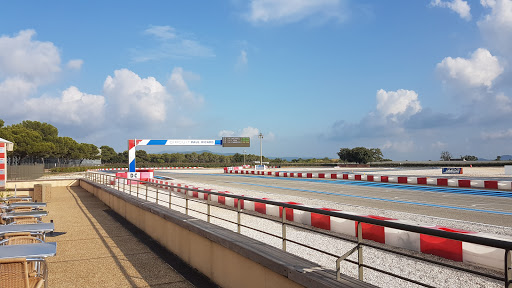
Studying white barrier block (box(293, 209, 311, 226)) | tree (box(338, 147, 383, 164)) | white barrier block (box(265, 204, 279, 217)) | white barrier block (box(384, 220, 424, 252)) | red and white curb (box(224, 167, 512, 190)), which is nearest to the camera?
white barrier block (box(384, 220, 424, 252))

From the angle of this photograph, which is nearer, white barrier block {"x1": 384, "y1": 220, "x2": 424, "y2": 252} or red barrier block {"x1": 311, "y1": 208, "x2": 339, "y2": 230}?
white barrier block {"x1": 384, "y1": 220, "x2": 424, "y2": 252}

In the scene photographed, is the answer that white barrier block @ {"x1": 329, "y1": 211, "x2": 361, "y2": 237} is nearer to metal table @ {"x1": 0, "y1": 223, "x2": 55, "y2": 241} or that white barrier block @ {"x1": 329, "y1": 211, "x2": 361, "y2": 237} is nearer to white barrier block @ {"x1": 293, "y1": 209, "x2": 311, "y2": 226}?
white barrier block @ {"x1": 293, "y1": 209, "x2": 311, "y2": 226}

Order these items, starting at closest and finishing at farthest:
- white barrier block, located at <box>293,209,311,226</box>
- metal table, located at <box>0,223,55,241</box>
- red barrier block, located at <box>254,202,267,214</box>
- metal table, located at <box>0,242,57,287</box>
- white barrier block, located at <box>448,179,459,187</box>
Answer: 1. metal table, located at <box>0,242,57,287</box>
2. metal table, located at <box>0,223,55,241</box>
3. white barrier block, located at <box>293,209,311,226</box>
4. red barrier block, located at <box>254,202,267,214</box>
5. white barrier block, located at <box>448,179,459,187</box>

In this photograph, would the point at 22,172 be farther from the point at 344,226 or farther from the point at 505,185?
the point at 505,185

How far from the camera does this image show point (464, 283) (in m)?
6.45

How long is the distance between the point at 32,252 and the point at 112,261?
105 inches

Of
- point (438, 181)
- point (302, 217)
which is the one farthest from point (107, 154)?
point (302, 217)

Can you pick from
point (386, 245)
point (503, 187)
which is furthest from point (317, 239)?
point (503, 187)

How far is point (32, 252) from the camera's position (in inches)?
209

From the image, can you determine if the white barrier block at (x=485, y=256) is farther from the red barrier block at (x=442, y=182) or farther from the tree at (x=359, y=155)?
the tree at (x=359, y=155)

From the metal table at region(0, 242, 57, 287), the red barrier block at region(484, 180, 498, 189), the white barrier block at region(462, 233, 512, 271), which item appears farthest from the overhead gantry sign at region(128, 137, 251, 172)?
the white barrier block at region(462, 233, 512, 271)

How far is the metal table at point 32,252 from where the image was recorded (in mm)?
5102

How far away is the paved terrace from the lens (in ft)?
21.4

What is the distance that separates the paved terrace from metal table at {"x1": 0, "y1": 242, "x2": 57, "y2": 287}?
1.07 metres
